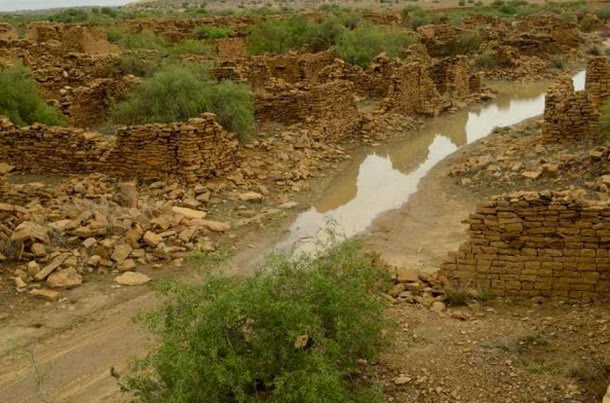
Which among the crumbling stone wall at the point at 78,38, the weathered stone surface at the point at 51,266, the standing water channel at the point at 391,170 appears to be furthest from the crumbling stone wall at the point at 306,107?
the crumbling stone wall at the point at 78,38

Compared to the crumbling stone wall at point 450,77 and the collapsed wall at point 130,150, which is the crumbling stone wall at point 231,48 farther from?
the collapsed wall at point 130,150

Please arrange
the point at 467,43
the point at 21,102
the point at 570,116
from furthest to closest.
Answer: the point at 467,43
the point at 21,102
the point at 570,116

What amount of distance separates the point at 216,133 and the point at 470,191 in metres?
4.76

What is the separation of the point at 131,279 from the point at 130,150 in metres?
4.42

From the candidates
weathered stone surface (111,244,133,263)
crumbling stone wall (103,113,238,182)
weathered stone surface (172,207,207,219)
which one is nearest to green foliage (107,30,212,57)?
crumbling stone wall (103,113,238,182)

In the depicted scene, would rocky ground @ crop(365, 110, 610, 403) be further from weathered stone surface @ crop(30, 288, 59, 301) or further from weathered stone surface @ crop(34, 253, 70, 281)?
weathered stone surface @ crop(34, 253, 70, 281)

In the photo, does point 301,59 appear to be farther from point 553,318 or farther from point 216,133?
point 553,318

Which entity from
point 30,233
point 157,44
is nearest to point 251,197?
point 30,233

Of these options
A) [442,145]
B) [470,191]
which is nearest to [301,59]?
[442,145]

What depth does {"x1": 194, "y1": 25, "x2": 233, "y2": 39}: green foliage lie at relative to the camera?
105ft

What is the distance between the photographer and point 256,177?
13.7 meters

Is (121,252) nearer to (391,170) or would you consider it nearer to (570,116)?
(391,170)

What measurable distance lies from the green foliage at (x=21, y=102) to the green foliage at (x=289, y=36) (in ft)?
42.3

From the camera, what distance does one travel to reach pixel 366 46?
24.5 m
